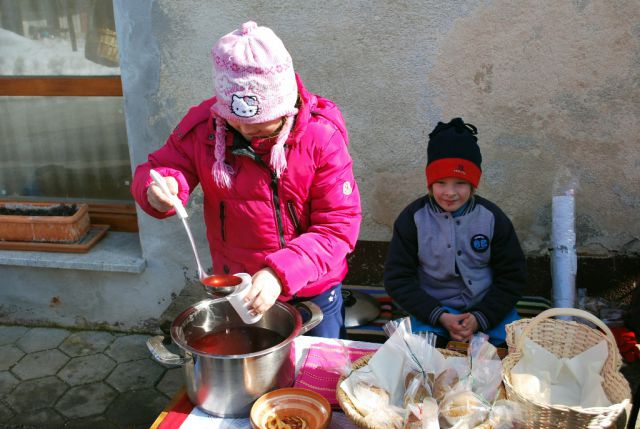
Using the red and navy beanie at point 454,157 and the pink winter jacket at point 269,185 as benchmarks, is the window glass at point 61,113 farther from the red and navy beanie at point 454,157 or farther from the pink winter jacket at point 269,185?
the red and navy beanie at point 454,157

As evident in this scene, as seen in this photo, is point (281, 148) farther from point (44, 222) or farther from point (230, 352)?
point (44, 222)

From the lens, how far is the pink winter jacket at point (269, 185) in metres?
2.15

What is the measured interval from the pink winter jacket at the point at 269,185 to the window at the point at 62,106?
1.99 meters

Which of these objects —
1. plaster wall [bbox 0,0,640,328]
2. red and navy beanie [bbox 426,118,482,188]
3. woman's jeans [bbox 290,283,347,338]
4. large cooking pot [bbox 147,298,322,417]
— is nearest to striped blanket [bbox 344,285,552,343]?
plaster wall [bbox 0,0,640,328]

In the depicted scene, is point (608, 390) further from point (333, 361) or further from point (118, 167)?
point (118, 167)

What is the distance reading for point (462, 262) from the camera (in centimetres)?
276

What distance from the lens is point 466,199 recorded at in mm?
2727

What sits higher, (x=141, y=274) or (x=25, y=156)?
(x=25, y=156)

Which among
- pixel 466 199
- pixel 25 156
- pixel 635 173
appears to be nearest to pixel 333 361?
pixel 466 199

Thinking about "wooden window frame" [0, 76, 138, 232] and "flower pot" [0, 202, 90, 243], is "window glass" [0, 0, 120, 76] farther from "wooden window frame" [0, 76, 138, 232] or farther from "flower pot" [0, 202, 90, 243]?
"flower pot" [0, 202, 90, 243]

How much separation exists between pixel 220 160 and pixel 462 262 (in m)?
1.23

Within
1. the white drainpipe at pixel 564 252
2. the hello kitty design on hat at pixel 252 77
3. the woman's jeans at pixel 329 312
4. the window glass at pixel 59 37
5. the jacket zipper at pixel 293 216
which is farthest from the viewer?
the window glass at pixel 59 37

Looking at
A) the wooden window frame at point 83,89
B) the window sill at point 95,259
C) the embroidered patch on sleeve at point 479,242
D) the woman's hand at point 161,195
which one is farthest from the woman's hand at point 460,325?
the wooden window frame at point 83,89

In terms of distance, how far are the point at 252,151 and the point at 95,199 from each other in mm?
2617
